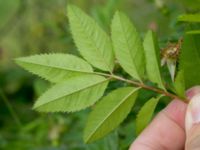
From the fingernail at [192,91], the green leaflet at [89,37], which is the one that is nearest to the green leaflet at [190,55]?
the fingernail at [192,91]

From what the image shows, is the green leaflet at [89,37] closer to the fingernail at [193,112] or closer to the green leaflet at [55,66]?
the green leaflet at [55,66]

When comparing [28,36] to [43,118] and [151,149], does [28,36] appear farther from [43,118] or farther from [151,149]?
[151,149]

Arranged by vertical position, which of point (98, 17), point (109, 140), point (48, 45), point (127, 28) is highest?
point (127, 28)

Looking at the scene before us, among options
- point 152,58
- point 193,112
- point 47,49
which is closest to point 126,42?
point 152,58

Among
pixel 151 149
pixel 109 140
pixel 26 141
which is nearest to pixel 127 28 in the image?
pixel 151 149

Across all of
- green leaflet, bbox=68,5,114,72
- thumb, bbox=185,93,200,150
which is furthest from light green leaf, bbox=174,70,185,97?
green leaflet, bbox=68,5,114,72

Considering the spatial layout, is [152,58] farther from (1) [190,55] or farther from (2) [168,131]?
(2) [168,131]
